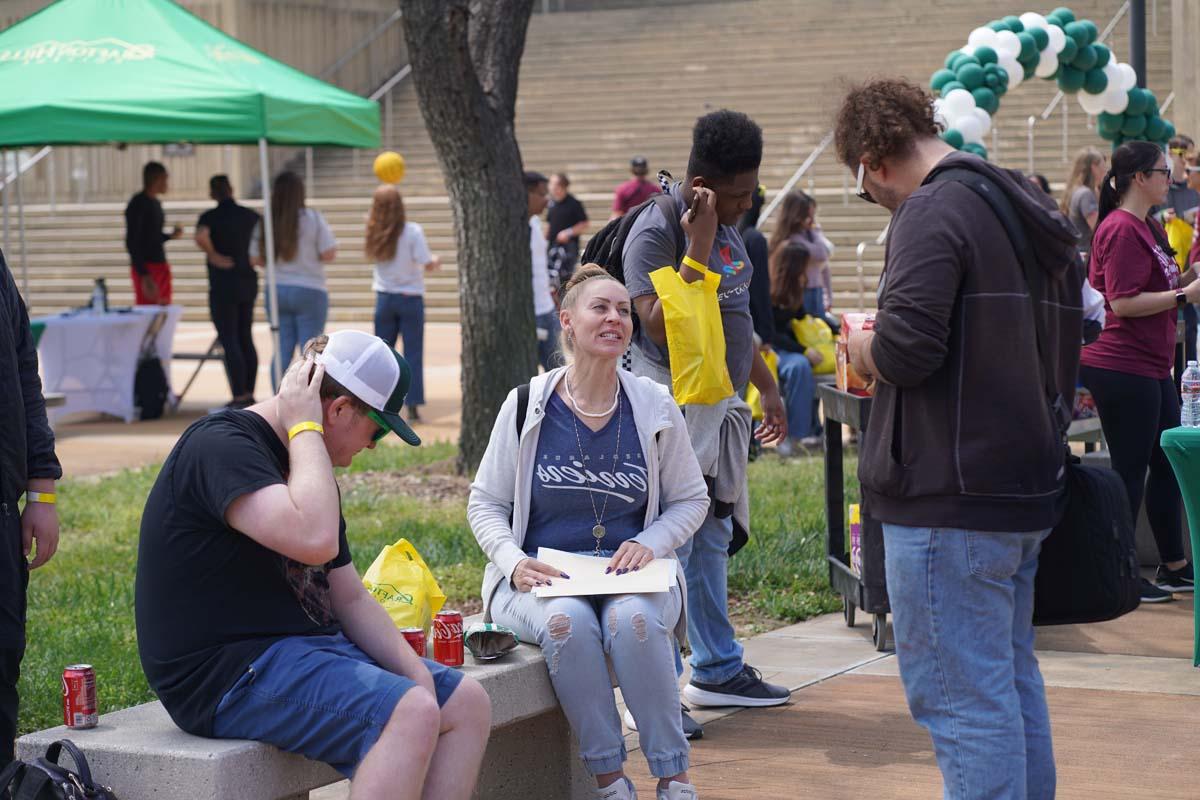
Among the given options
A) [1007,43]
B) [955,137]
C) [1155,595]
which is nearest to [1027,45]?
[1007,43]

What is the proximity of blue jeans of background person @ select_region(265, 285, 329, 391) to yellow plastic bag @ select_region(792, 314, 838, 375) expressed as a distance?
409cm

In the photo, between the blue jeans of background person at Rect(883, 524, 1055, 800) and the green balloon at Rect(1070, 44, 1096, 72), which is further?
the green balloon at Rect(1070, 44, 1096, 72)

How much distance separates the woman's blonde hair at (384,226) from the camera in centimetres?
1266

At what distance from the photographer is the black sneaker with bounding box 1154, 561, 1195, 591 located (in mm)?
6898

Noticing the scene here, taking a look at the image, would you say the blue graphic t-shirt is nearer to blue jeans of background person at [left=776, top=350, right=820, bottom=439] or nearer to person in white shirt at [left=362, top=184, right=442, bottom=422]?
blue jeans of background person at [left=776, top=350, right=820, bottom=439]

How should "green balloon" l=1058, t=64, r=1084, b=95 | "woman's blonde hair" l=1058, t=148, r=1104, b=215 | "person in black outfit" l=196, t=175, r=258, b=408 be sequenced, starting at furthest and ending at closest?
1. "person in black outfit" l=196, t=175, r=258, b=408
2. "green balloon" l=1058, t=64, r=1084, b=95
3. "woman's blonde hair" l=1058, t=148, r=1104, b=215

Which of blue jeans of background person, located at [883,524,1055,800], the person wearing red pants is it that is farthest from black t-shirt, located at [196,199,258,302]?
blue jeans of background person, located at [883,524,1055,800]

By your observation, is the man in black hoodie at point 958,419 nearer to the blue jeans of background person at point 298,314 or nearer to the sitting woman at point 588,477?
the sitting woman at point 588,477

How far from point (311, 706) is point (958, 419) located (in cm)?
147

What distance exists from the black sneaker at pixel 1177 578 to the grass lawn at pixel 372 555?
146 centimetres

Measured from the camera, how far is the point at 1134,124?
12.2 meters

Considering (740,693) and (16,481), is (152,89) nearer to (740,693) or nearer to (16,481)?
(740,693)

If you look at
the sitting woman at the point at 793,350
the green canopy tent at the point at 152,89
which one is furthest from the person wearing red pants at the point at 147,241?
the sitting woman at the point at 793,350

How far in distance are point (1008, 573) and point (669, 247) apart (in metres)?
1.86
